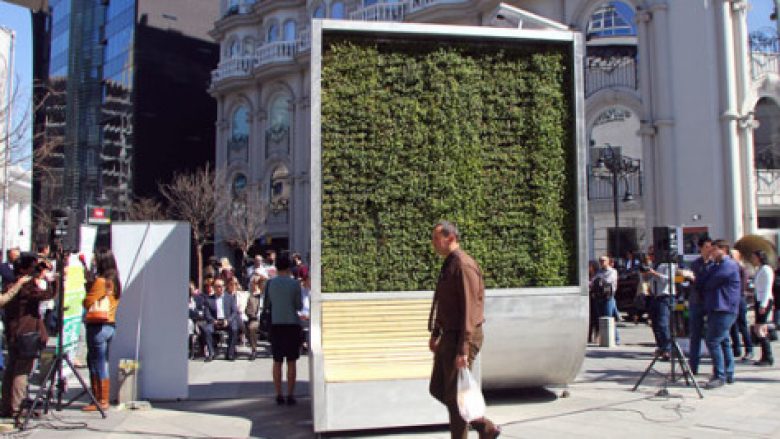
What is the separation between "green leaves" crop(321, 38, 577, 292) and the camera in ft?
25.6

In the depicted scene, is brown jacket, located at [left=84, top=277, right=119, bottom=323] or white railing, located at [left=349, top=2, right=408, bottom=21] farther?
white railing, located at [left=349, top=2, right=408, bottom=21]

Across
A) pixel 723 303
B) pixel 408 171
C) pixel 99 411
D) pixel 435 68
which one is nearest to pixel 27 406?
pixel 99 411

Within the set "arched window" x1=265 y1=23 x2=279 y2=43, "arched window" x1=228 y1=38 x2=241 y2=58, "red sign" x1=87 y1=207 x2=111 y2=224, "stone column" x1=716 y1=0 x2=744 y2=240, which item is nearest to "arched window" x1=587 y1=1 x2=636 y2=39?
"stone column" x1=716 y1=0 x2=744 y2=240

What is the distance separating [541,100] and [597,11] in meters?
18.5

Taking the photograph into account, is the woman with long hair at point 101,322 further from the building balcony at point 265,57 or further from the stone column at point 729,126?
the building balcony at point 265,57

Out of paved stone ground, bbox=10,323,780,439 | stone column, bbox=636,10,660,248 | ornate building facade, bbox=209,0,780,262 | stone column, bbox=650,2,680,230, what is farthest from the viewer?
stone column, bbox=636,10,660,248

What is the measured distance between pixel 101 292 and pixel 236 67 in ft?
114

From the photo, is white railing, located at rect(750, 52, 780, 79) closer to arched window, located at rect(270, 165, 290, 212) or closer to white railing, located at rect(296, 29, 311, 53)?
white railing, located at rect(296, 29, 311, 53)

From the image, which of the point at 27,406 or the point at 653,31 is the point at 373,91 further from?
the point at 653,31

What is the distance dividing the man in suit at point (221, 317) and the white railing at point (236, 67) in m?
28.7

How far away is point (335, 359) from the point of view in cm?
709

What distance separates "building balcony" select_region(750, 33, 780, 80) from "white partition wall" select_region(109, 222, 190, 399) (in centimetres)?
2143

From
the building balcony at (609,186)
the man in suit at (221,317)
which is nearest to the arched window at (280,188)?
the building balcony at (609,186)

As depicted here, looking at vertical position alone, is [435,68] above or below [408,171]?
above
